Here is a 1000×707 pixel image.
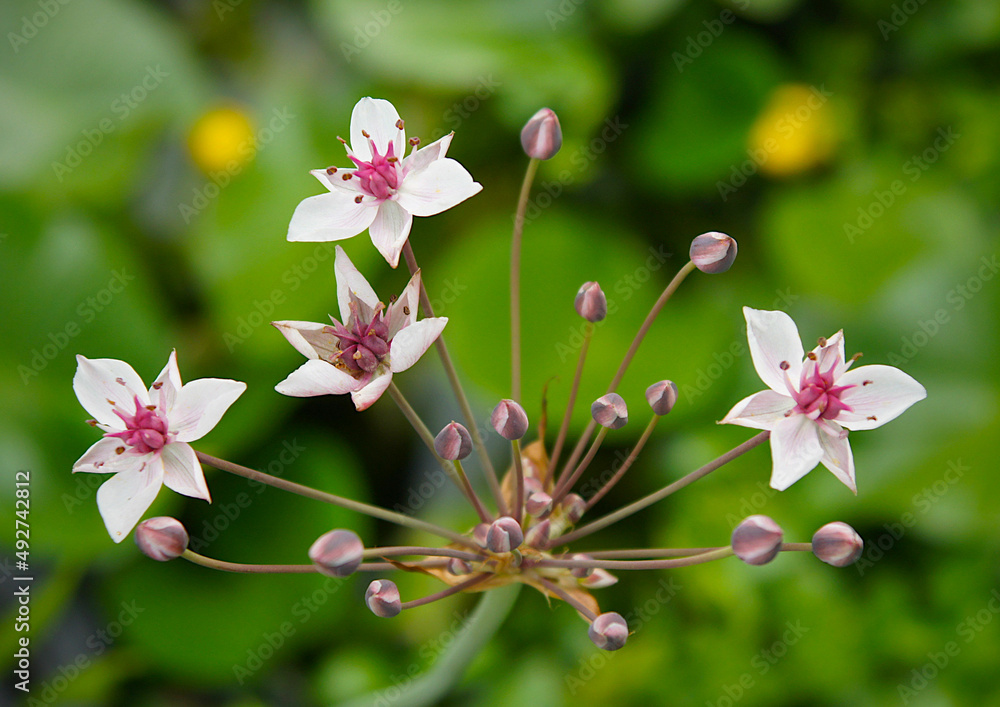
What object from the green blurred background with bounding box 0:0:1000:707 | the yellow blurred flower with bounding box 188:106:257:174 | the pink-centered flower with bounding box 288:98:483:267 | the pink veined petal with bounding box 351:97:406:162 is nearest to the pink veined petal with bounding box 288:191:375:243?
the pink-centered flower with bounding box 288:98:483:267

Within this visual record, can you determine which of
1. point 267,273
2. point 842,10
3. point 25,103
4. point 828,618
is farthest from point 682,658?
point 25,103

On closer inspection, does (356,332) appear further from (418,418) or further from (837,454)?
(837,454)

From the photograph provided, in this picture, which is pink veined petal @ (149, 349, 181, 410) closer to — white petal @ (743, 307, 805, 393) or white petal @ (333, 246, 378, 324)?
white petal @ (333, 246, 378, 324)

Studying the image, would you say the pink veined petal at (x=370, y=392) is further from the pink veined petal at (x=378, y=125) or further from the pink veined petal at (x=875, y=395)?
the pink veined petal at (x=875, y=395)

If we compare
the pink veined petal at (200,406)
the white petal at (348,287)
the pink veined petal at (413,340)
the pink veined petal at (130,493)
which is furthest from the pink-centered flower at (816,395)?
the pink veined petal at (130,493)

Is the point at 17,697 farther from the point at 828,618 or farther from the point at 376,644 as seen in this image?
the point at 828,618

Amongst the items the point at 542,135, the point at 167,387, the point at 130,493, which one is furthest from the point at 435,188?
the point at 130,493
